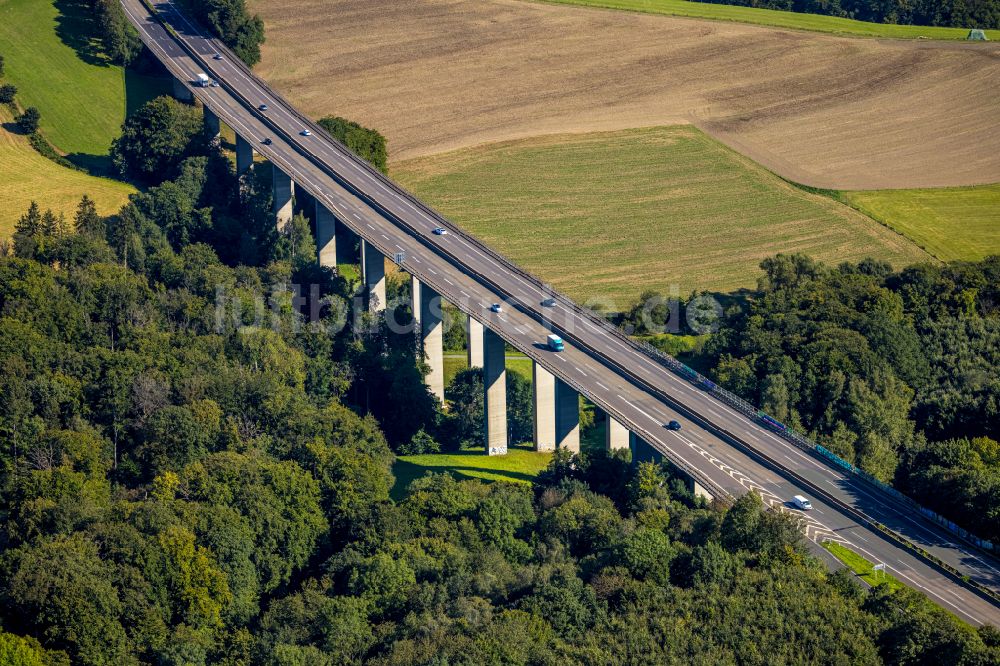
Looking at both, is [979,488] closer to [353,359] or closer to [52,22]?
[353,359]

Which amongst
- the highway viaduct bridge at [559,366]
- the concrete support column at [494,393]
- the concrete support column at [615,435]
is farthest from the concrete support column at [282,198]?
the concrete support column at [615,435]

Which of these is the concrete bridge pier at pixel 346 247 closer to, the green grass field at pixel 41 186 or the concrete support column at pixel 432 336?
the concrete support column at pixel 432 336

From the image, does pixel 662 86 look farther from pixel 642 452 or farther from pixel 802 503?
pixel 802 503

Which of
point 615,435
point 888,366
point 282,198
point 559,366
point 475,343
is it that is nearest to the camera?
point 615,435

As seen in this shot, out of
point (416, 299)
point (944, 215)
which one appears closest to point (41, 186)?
point (416, 299)

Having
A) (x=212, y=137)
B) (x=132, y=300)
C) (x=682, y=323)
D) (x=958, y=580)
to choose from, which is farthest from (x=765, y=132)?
(x=958, y=580)

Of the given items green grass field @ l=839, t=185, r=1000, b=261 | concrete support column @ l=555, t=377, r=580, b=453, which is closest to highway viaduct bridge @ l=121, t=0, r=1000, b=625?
concrete support column @ l=555, t=377, r=580, b=453
